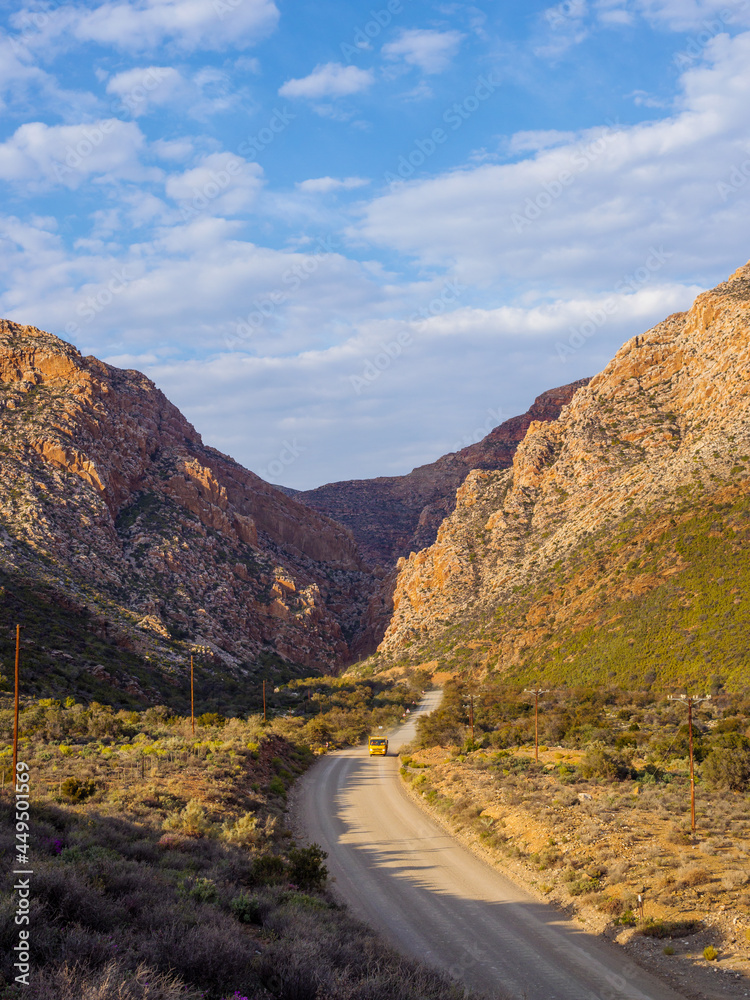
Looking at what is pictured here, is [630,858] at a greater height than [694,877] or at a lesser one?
lesser

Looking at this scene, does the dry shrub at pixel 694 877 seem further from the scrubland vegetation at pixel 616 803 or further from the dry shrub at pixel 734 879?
the dry shrub at pixel 734 879

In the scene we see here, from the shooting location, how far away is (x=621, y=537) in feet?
200

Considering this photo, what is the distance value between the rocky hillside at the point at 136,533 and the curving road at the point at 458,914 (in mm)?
31959

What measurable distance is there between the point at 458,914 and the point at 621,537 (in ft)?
168

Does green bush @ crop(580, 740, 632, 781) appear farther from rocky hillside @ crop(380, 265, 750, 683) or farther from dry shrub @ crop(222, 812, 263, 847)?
rocky hillside @ crop(380, 265, 750, 683)

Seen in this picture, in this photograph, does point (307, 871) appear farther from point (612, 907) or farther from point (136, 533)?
point (136, 533)

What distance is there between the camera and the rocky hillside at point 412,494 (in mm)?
148000

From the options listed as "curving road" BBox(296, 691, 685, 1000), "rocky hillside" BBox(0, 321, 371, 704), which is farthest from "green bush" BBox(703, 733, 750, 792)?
"rocky hillside" BBox(0, 321, 371, 704)

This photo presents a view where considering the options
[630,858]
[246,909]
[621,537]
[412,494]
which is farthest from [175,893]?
[412,494]

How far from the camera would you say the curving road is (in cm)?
1177

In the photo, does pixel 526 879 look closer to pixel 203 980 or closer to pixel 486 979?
pixel 486 979

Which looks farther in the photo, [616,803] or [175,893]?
[616,803]

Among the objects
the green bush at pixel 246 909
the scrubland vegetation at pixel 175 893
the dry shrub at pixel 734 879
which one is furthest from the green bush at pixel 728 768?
the green bush at pixel 246 909

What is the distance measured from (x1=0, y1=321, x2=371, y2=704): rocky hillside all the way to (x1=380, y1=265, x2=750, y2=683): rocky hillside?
60.6 feet
